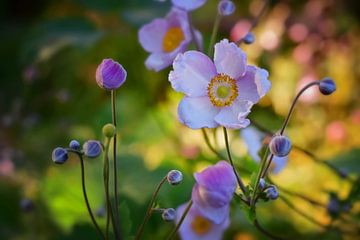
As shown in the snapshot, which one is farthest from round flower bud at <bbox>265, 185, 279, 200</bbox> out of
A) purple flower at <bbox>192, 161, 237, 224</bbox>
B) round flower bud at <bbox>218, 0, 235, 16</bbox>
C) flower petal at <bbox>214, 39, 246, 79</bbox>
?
round flower bud at <bbox>218, 0, 235, 16</bbox>

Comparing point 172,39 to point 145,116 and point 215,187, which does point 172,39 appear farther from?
point 145,116

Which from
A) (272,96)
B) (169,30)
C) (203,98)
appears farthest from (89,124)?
(203,98)

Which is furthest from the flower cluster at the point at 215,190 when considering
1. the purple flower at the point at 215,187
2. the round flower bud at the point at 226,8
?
the round flower bud at the point at 226,8

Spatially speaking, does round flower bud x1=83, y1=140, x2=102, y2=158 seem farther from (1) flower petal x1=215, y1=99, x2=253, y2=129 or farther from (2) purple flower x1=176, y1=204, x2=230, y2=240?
(2) purple flower x1=176, y1=204, x2=230, y2=240

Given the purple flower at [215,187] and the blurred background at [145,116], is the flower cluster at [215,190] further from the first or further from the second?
the blurred background at [145,116]

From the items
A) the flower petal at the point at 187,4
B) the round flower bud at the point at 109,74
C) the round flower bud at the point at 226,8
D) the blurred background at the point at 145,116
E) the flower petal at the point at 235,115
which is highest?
the round flower bud at the point at 226,8

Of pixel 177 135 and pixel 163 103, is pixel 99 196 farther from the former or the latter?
pixel 163 103
